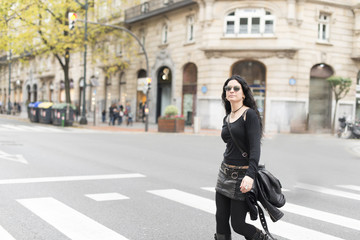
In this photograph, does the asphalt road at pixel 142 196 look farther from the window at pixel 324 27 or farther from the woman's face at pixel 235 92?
the window at pixel 324 27

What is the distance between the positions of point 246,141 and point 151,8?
97.2ft

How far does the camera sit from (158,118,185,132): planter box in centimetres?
2302

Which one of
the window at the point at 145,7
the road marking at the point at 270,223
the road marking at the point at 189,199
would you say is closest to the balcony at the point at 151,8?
the window at the point at 145,7

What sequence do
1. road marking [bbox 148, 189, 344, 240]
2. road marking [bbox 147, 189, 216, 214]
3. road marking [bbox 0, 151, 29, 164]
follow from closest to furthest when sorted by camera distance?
road marking [bbox 148, 189, 344, 240], road marking [bbox 147, 189, 216, 214], road marking [bbox 0, 151, 29, 164]

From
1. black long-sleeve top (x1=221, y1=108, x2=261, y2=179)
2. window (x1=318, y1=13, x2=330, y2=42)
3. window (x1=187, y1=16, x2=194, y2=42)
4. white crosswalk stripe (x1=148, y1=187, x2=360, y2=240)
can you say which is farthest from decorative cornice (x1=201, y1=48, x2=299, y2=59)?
black long-sleeve top (x1=221, y1=108, x2=261, y2=179)

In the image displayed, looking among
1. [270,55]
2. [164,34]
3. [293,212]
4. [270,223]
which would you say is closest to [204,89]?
[270,55]

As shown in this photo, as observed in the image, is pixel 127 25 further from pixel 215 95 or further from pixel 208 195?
pixel 208 195

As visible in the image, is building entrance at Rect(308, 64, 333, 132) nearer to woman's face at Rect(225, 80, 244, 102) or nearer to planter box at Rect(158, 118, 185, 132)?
planter box at Rect(158, 118, 185, 132)

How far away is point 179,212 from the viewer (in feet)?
19.1

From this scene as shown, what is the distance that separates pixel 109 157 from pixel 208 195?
508cm

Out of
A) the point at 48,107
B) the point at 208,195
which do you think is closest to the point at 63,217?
the point at 208,195

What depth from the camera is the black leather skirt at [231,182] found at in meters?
3.55

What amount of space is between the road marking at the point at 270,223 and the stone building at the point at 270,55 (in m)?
19.1

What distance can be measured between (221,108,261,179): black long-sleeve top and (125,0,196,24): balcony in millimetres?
24852
